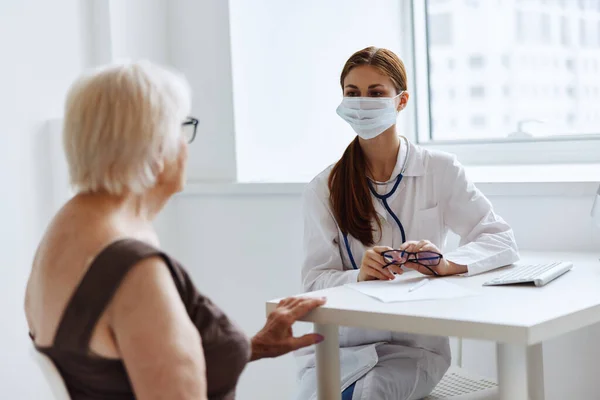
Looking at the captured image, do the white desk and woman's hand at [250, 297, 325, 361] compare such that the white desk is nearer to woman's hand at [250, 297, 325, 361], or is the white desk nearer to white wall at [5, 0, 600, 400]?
woman's hand at [250, 297, 325, 361]

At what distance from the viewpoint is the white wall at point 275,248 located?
8.21ft

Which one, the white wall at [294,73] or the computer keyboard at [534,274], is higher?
the white wall at [294,73]

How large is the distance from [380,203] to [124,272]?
114 centimetres

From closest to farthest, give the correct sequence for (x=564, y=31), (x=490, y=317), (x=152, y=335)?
(x=152, y=335) < (x=490, y=317) < (x=564, y=31)

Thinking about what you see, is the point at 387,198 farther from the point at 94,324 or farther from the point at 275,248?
the point at 94,324

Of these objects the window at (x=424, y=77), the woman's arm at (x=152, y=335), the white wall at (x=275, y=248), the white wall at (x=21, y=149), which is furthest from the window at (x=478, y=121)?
the woman's arm at (x=152, y=335)

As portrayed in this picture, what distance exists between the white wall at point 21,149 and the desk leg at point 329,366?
1.15 m

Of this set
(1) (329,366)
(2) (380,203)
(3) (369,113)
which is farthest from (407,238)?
(1) (329,366)

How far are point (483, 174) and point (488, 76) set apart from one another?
1.76 ft

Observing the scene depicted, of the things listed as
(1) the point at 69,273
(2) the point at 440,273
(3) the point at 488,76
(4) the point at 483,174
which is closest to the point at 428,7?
(3) the point at 488,76

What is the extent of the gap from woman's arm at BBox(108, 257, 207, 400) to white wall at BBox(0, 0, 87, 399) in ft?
4.78

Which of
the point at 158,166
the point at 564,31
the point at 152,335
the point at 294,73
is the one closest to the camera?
the point at 152,335

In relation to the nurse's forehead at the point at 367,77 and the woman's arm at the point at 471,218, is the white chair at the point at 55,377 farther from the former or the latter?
the nurse's forehead at the point at 367,77

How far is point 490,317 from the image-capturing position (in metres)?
1.54
